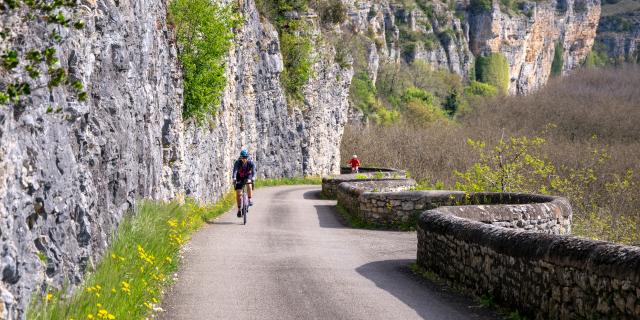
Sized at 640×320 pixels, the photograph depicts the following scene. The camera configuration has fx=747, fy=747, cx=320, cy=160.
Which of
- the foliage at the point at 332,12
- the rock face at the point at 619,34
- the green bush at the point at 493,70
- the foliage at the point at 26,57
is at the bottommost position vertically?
the foliage at the point at 26,57

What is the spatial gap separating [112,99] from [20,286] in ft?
16.6

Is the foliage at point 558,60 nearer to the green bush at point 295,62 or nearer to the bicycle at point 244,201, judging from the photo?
the green bush at point 295,62

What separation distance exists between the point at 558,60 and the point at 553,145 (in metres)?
101

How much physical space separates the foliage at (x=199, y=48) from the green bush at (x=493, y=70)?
11800 cm

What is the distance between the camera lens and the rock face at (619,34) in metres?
167

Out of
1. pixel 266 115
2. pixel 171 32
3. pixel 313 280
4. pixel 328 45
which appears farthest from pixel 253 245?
pixel 328 45

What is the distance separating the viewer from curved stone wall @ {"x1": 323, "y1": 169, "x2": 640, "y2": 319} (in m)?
6.40

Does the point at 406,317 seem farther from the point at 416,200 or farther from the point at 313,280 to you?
the point at 416,200

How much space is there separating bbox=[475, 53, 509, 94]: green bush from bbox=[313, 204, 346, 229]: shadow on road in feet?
374

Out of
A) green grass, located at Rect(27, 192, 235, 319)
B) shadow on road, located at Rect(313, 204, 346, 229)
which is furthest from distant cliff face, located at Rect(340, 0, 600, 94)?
green grass, located at Rect(27, 192, 235, 319)

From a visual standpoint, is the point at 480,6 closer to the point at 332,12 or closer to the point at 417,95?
the point at 417,95

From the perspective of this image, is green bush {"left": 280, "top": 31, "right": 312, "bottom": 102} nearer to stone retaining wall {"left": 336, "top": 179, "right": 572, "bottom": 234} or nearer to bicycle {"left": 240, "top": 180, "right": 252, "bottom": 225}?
stone retaining wall {"left": 336, "top": 179, "right": 572, "bottom": 234}

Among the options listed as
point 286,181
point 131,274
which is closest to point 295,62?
point 286,181

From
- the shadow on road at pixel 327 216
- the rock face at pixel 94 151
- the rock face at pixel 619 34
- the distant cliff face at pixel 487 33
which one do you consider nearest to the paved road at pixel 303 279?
the rock face at pixel 94 151
